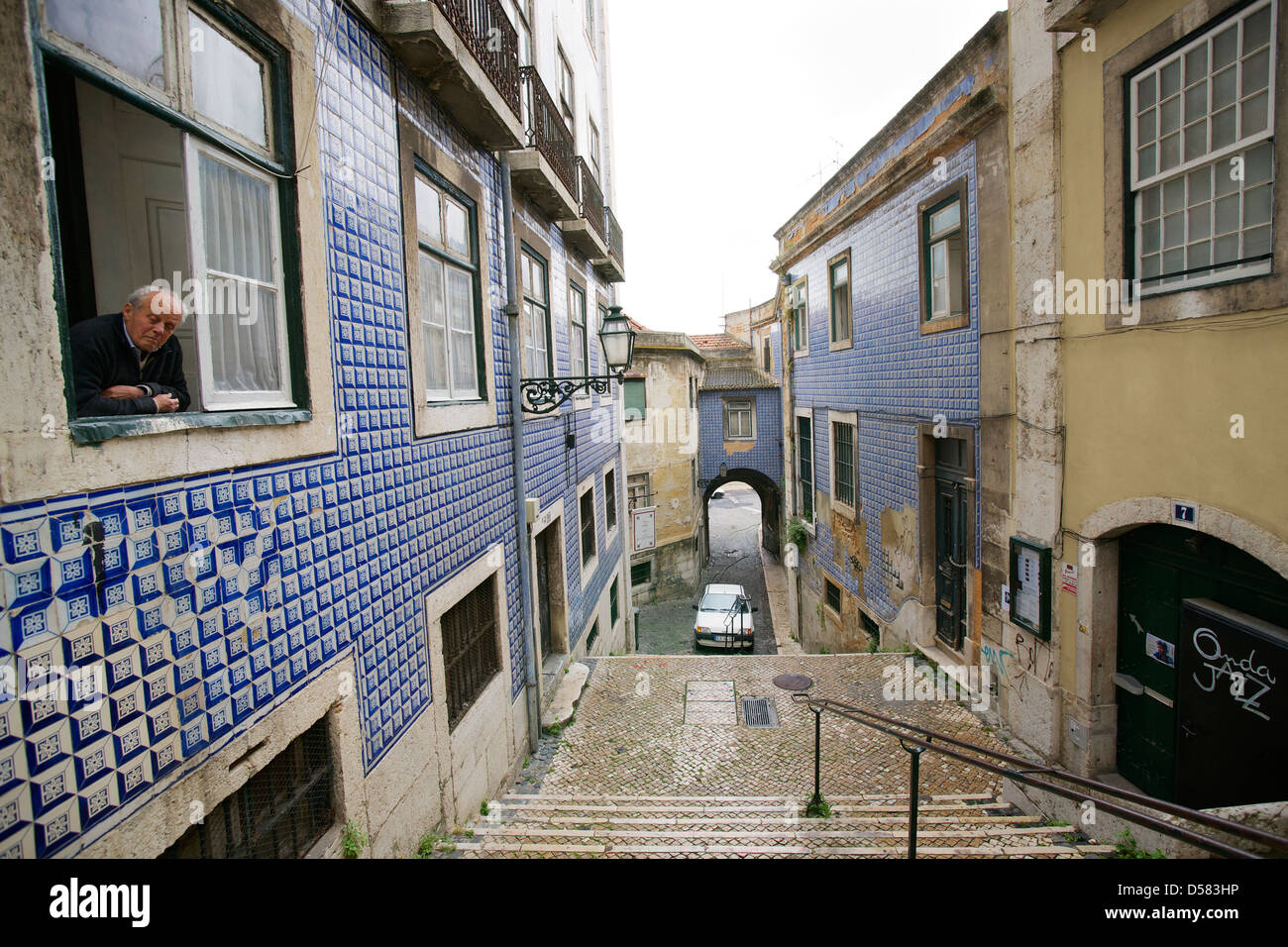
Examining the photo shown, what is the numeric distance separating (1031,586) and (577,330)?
24.0 feet

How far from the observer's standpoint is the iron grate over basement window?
8.92ft

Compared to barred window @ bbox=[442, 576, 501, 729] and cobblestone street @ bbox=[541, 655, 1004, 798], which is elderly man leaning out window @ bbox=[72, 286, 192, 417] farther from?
cobblestone street @ bbox=[541, 655, 1004, 798]

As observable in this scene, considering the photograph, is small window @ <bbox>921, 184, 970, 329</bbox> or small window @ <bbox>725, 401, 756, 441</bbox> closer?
small window @ <bbox>921, 184, 970, 329</bbox>

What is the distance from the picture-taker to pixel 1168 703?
5.05 m

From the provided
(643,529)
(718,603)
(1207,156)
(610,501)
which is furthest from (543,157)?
(643,529)

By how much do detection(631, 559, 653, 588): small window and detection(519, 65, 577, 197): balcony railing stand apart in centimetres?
1490

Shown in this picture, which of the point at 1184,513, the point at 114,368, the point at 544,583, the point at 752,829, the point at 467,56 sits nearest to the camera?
the point at 114,368

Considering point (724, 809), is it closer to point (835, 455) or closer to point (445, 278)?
point (445, 278)

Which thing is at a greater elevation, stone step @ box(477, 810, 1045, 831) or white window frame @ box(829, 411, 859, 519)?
white window frame @ box(829, 411, 859, 519)

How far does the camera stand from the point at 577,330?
10586 millimetres

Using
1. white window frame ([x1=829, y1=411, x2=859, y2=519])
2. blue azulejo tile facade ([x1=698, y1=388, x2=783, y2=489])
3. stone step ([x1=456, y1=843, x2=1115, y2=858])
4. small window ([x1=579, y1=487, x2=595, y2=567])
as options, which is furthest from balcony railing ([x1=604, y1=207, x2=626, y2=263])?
blue azulejo tile facade ([x1=698, y1=388, x2=783, y2=489])

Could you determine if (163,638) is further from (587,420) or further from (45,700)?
(587,420)

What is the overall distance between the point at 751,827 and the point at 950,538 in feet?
16.9

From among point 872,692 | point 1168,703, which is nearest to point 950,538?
point 872,692
